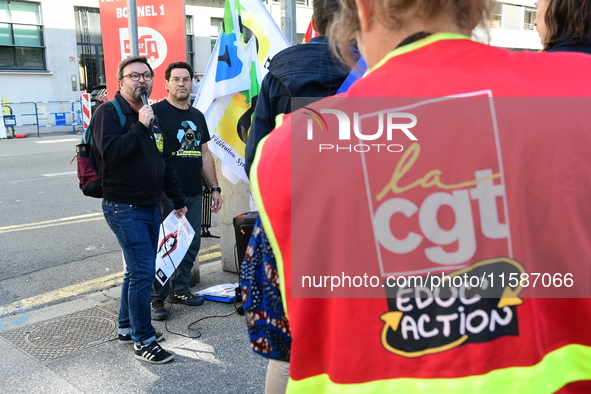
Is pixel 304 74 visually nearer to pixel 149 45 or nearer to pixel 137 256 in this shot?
pixel 137 256

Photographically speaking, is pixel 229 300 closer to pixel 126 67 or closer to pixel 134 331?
pixel 134 331

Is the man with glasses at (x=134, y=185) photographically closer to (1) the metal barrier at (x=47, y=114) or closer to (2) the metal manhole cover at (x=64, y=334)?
(2) the metal manhole cover at (x=64, y=334)

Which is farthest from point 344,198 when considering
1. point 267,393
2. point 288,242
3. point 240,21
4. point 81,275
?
point 81,275

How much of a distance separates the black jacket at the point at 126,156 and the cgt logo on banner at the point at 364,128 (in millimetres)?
2824

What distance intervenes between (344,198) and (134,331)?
10.4 ft

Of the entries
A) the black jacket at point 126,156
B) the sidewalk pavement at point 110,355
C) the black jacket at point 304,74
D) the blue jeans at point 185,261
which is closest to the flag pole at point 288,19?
the blue jeans at point 185,261

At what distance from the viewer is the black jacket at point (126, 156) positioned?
361 centimetres

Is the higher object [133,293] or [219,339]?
[133,293]

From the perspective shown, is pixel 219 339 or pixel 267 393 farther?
pixel 219 339

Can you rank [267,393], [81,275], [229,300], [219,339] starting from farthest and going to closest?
[81,275] < [229,300] < [219,339] < [267,393]

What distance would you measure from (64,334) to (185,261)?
1.11 meters

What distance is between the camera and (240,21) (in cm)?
478

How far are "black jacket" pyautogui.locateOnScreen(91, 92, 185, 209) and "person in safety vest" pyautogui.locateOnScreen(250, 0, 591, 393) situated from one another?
2.80m

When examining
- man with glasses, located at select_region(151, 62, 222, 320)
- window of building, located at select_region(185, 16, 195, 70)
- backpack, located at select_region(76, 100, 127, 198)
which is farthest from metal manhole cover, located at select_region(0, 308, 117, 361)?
window of building, located at select_region(185, 16, 195, 70)
